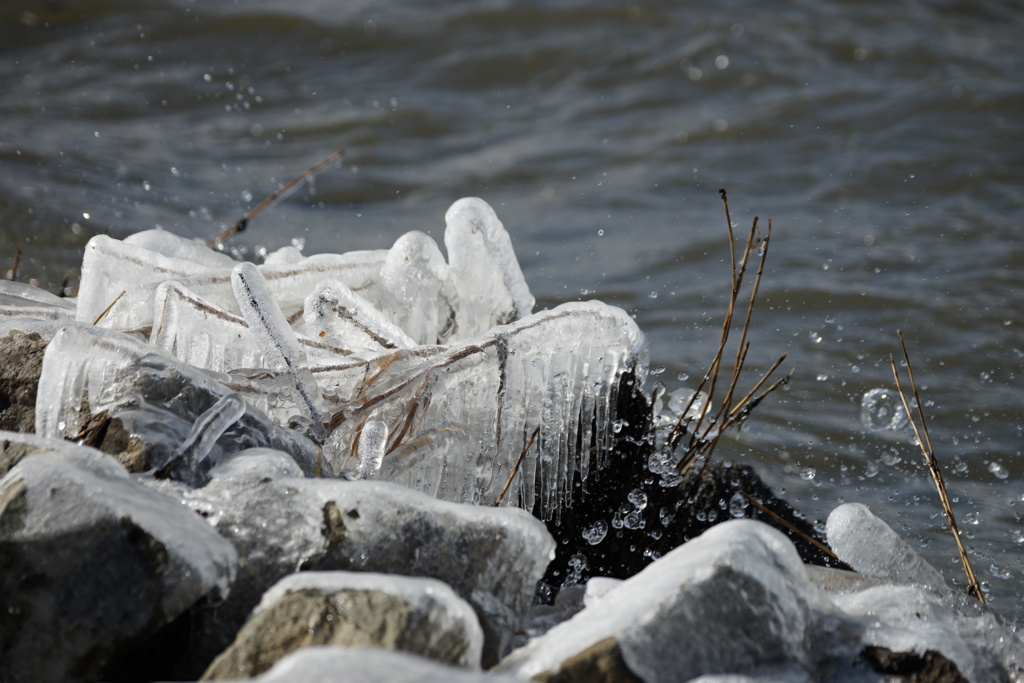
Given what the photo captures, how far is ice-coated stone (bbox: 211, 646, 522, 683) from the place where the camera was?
3.59ft

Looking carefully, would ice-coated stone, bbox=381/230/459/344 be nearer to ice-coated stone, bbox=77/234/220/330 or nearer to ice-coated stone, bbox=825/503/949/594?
ice-coated stone, bbox=77/234/220/330

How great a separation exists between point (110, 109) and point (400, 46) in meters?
2.92

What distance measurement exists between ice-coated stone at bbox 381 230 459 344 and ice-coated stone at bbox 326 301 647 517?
493 millimetres

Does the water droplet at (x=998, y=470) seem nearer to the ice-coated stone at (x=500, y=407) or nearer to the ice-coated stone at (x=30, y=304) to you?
the ice-coated stone at (x=500, y=407)

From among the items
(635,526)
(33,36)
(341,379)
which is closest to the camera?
(341,379)

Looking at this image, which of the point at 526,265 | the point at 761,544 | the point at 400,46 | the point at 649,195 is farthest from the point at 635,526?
the point at 400,46

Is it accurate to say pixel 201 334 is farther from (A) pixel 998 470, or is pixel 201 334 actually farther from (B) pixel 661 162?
(B) pixel 661 162

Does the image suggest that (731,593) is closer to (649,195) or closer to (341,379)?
(341,379)

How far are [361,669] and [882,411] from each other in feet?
11.1

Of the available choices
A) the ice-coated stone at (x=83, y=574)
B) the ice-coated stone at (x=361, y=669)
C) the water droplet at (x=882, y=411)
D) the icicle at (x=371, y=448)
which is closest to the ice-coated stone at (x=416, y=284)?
the icicle at (x=371, y=448)

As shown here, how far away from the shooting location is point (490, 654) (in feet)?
5.18

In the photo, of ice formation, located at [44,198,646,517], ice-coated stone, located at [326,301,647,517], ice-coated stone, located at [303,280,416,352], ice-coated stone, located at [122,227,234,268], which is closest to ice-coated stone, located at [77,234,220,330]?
ice formation, located at [44,198,646,517]

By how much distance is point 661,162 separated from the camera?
24.5 feet

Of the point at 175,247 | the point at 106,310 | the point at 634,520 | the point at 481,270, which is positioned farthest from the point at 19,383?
the point at 634,520
